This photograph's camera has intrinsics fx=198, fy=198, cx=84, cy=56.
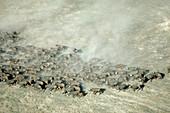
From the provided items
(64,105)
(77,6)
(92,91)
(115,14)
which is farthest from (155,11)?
(64,105)

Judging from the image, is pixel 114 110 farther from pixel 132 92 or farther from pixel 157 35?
pixel 157 35

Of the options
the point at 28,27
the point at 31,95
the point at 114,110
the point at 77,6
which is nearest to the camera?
the point at 114,110

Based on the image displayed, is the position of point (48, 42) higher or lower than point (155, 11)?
lower

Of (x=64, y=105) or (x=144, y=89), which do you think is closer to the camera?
(x=64, y=105)

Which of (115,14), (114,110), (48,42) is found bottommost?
(114,110)

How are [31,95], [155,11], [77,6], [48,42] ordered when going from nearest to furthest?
1. [31,95]
2. [48,42]
3. [155,11]
4. [77,6]

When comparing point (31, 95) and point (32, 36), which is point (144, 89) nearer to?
point (31, 95)

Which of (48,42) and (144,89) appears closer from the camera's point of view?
(144,89)

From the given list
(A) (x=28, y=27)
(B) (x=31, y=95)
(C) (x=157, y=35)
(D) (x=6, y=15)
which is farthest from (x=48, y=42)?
(C) (x=157, y=35)

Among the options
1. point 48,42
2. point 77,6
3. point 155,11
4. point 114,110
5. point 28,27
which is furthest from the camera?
point 77,6
